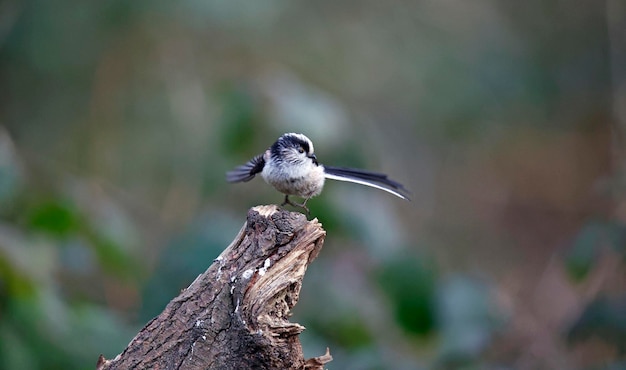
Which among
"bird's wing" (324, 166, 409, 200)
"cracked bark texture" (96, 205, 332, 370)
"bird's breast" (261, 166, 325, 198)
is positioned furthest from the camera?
"bird's wing" (324, 166, 409, 200)

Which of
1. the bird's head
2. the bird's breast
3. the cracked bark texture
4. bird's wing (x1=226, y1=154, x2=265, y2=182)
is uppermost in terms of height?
bird's wing (x1=226, y1=154, x2=265, y2=182)

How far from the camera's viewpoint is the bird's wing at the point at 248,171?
335cm

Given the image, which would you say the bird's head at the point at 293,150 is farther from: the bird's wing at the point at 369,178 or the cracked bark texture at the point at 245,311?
the cracked bark texture at the point at 245,311

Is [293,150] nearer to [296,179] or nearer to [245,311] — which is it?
[296,179]

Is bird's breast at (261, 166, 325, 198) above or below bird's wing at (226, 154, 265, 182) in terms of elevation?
below

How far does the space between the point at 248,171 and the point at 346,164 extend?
1.32 m

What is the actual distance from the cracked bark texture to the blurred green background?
1.78 meters

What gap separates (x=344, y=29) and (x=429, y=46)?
2.94 ft

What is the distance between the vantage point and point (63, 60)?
6895 millimetres

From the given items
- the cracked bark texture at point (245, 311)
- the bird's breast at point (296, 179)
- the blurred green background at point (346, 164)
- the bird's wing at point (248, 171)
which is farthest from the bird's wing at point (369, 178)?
the blurred green background at point (346, 164)

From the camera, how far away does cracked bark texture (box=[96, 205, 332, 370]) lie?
8.09 feet

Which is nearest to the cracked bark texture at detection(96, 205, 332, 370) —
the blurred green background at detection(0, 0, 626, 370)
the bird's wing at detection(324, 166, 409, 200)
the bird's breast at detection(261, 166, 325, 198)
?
the bird's breast at detection(261, 166, 325, 198)

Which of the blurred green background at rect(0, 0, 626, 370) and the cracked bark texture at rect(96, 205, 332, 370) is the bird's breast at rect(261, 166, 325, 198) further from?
the blurred green background at rect(0, 0, 626, 370)

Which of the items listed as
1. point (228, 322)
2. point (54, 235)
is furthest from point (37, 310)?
point (228, 322)
